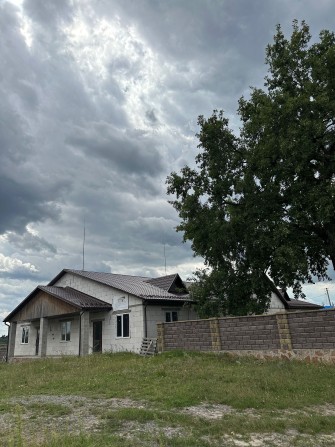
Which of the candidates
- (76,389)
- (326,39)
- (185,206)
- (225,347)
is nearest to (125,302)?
(185,206)

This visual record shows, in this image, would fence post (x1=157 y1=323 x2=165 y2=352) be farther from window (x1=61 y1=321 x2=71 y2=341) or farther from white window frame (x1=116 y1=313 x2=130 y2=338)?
window (x1=61 y1=321 x2=71 y2=341)

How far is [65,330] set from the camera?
2850 cm

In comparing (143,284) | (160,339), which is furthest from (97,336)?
(160,339)

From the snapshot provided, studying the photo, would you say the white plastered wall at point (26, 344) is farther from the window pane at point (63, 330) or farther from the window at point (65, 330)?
the window at point (65, 330)

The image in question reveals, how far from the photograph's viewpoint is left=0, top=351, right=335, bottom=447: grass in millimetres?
6070

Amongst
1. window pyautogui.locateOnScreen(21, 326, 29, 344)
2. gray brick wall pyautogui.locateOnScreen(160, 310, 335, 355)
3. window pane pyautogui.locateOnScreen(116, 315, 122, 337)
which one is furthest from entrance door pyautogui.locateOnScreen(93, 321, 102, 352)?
window pyautogui.locateOnScreen(21, 326, 29, 344)

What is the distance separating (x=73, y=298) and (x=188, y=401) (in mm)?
19367

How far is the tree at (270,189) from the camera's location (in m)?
17.8

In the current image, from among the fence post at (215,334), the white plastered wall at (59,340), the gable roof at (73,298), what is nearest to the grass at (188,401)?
the fence post at (215,334)

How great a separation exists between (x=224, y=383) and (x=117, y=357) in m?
11.5

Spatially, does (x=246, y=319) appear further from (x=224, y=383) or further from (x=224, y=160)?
(x=224, y=160)

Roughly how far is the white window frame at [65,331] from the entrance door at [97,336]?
2.64m

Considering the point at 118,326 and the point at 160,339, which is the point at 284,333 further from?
the point at 118,326

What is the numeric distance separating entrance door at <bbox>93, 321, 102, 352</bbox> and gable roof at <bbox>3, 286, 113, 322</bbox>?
1.76m
